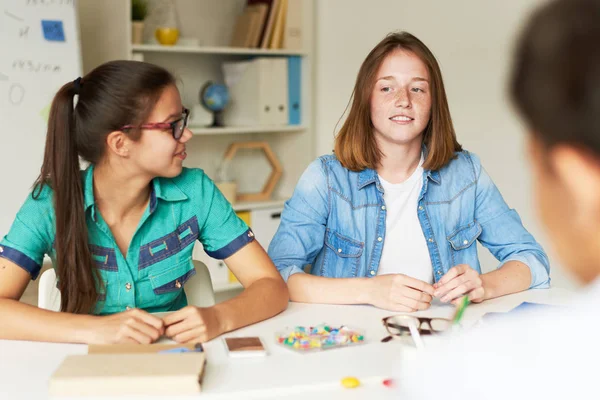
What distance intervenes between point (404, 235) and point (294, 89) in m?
2.12

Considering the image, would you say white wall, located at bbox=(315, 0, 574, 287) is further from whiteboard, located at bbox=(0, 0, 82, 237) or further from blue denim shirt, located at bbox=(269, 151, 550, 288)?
whiteboard, located at bbox=(0, 0, 82, 237)

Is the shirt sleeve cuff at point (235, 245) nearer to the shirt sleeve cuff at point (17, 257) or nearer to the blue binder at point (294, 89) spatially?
the shirt sleeve cuff at point (17, 257)

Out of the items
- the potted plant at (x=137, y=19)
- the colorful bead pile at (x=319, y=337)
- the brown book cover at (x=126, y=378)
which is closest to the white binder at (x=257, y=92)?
the potted plant at (x=137, y=19)

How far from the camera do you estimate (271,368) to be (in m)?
1.29

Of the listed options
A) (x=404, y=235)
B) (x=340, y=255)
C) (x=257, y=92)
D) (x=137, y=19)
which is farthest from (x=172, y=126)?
(x=257, y=92)

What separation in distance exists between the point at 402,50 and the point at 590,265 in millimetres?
1517

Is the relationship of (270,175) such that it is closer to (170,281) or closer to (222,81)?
(222,81)

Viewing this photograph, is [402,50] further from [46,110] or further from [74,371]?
[46,110]

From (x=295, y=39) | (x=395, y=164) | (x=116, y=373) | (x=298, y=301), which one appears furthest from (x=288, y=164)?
(x=116, y=373)

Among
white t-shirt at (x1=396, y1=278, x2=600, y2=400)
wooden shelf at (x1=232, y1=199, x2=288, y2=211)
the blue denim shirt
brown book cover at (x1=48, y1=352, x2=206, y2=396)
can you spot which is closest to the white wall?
wooden shelf at (x1=232, y1=199, x2=288, y2=211)

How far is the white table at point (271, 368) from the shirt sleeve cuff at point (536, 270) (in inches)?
13.3

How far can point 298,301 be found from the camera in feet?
5.78

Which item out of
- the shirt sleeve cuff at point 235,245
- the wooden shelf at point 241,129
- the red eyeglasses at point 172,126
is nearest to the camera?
the red eyeglasses at point 172,126

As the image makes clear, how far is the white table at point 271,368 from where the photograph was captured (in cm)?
120
